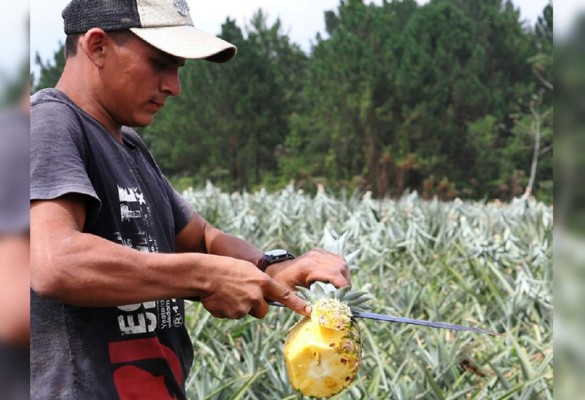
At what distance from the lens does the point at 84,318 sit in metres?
1.38

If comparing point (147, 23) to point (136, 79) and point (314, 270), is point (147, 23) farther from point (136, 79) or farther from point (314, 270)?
point (314, 270)

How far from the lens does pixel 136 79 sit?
4.94ft

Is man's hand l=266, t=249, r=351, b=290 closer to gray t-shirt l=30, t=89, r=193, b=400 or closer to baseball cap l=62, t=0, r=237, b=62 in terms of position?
gray t-shirt l=30, t=89, r=193, b=400

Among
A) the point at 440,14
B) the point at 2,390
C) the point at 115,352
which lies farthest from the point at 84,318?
the point at 440,14

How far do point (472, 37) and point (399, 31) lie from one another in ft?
8.57

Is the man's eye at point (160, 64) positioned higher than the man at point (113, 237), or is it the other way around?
the man's eye at point (160, 64)

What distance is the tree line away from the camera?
28.0 meters

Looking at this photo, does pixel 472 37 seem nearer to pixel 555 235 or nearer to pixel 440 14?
pixel 440 14

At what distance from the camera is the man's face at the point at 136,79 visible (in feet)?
4.92

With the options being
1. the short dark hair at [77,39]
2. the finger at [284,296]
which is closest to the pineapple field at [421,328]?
the finger at [284,296]

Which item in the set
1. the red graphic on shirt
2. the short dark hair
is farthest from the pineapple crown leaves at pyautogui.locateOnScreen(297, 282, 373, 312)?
the short dark hair

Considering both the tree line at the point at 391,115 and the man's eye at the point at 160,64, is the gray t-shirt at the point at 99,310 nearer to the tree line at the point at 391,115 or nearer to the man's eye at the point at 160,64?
the man's eye at the point at 160,64

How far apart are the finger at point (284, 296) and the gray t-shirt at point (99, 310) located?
208 millimetres

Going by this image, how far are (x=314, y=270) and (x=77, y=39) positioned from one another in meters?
0.62
